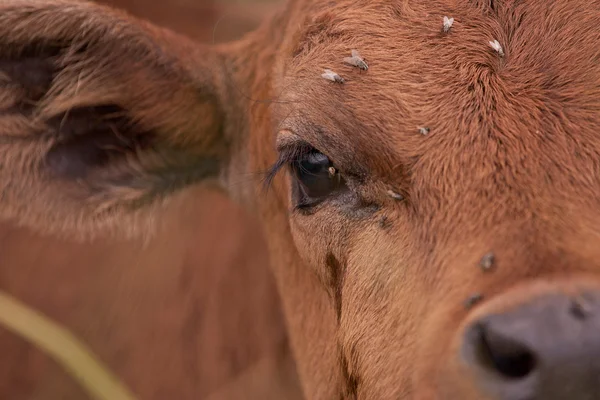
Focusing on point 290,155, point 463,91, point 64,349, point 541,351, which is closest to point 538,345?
point 541,351

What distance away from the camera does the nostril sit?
5.92 ft

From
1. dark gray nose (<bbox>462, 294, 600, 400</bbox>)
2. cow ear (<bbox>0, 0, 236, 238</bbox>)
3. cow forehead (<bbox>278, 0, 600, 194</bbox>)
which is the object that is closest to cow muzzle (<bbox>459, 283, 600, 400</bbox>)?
dark gray nose (<bbox>462, 294, 600, 400</bbox>)

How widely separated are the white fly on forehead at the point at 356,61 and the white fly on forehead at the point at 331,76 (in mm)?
58

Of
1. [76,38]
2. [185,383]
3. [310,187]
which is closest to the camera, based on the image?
[310,187]

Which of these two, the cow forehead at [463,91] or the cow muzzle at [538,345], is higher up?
the cow forehead at [463,91]

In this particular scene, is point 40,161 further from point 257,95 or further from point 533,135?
point 533,135

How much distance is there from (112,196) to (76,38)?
2.38 ft

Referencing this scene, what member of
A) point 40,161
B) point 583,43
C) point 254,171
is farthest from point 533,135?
point 40,161

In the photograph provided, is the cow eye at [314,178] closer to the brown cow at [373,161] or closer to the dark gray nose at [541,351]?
the brown cow at [373,161]

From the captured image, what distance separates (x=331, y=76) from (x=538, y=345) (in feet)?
3.90

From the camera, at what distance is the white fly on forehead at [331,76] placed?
2.60 meters

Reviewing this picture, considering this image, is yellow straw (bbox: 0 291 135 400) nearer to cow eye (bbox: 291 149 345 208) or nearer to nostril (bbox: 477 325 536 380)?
cow eye (bbox: 291 149 345 208)

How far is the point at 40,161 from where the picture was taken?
11.1 ft

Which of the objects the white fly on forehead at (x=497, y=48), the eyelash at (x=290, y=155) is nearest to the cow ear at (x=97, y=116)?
the eyelash at (x=290, y=155)
